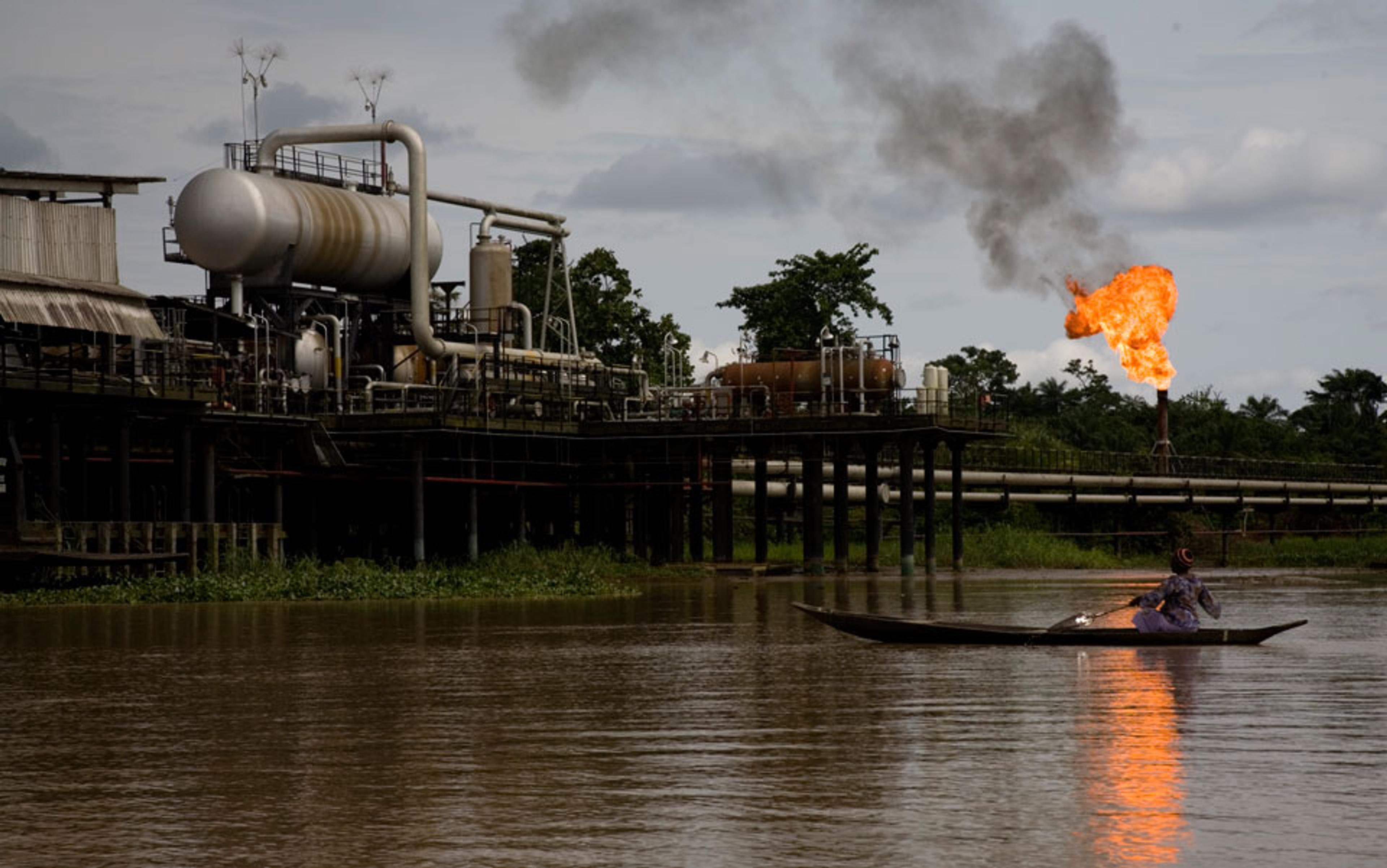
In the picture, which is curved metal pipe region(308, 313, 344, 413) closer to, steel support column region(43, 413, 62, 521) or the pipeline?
the pipeline

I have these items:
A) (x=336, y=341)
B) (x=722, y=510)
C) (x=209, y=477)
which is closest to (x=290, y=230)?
(x=336, y=341)

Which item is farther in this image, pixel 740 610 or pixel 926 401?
pixel 926 401

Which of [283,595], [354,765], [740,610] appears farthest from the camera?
[283,595]

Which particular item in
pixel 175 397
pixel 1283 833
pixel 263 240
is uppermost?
pixel 263 240

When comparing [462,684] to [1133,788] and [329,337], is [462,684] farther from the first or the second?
[329,337]

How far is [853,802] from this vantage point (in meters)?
16.6

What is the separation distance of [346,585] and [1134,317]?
49.8 meters

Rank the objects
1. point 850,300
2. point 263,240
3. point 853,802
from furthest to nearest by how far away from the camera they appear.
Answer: point 850,300
point 263,240
point 853,802

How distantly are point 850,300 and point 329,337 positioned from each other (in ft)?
122

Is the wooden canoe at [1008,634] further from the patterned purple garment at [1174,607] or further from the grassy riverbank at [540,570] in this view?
the grassy riverbank at [540,570]

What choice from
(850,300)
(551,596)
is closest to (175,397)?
(551,596)

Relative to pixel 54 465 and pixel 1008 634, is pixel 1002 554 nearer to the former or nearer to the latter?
pixel 54 465

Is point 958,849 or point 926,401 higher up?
point 926,401

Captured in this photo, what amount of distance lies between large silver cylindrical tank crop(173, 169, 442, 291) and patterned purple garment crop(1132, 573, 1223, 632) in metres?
41.9
